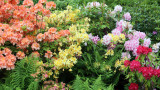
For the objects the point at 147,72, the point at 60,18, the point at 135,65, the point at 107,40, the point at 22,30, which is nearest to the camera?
the point at 147,72

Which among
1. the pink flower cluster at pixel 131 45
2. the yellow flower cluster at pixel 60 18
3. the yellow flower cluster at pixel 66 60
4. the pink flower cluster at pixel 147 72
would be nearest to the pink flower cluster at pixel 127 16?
the pink flower cluster at pixel 131 45

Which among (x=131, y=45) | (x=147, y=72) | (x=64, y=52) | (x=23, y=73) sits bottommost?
(x=147, y=72)

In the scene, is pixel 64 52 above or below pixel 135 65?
above

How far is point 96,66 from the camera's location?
3604mm

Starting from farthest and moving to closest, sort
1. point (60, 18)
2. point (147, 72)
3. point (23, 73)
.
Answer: point (60, 18), point (23, 73), point (147, 72)

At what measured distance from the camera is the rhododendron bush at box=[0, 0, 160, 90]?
120 inches

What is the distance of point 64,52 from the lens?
3.22 meters

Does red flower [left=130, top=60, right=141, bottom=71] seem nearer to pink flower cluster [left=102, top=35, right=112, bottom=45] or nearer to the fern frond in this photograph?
pink flower cluster [left=102, top=35, right=112, bottom=45]

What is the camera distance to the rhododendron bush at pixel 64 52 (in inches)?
120

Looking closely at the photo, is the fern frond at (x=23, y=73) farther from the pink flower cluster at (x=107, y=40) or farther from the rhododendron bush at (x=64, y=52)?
the pink flower cluster at (x=107, y=40)

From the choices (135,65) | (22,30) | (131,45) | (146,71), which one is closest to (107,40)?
(131,45)

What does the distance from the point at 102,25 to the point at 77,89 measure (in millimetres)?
1760

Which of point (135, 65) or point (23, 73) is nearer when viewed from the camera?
point (135, 65)

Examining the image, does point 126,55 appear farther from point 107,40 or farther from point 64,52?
point 64,52
